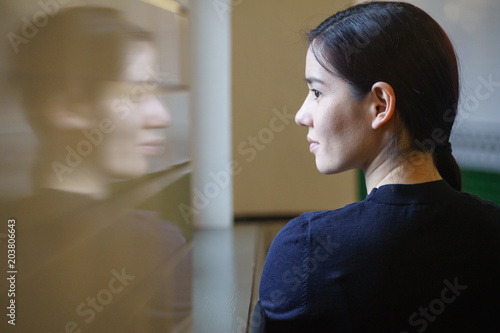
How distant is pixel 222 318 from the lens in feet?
3.34

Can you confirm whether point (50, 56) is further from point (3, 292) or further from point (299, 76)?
point (299, 76)

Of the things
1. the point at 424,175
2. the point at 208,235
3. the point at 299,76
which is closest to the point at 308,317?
the point at 424,175

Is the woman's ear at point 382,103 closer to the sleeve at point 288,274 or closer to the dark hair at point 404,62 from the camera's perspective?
the dark hair at point 404,62

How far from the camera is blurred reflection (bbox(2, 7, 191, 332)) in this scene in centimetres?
45

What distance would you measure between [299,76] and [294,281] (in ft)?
6.76

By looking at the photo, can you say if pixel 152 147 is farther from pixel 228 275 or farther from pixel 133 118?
pixel 228 275

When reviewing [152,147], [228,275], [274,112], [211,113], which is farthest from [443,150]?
[274,112]

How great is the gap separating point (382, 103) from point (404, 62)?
0.07 metres

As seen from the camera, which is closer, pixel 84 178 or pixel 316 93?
pixel 84 178

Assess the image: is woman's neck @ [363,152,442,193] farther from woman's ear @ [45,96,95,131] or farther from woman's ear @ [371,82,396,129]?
woman's ear @ [45,96,95,131]

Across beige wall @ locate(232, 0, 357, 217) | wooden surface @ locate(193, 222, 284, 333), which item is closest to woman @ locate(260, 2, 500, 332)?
wooden surface @ locate(193, 222, 284, 333)

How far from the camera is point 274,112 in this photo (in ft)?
9.04

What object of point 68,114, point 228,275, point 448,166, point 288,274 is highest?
point 68,114

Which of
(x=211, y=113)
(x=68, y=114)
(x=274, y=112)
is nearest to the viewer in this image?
(x=68, y=114)
